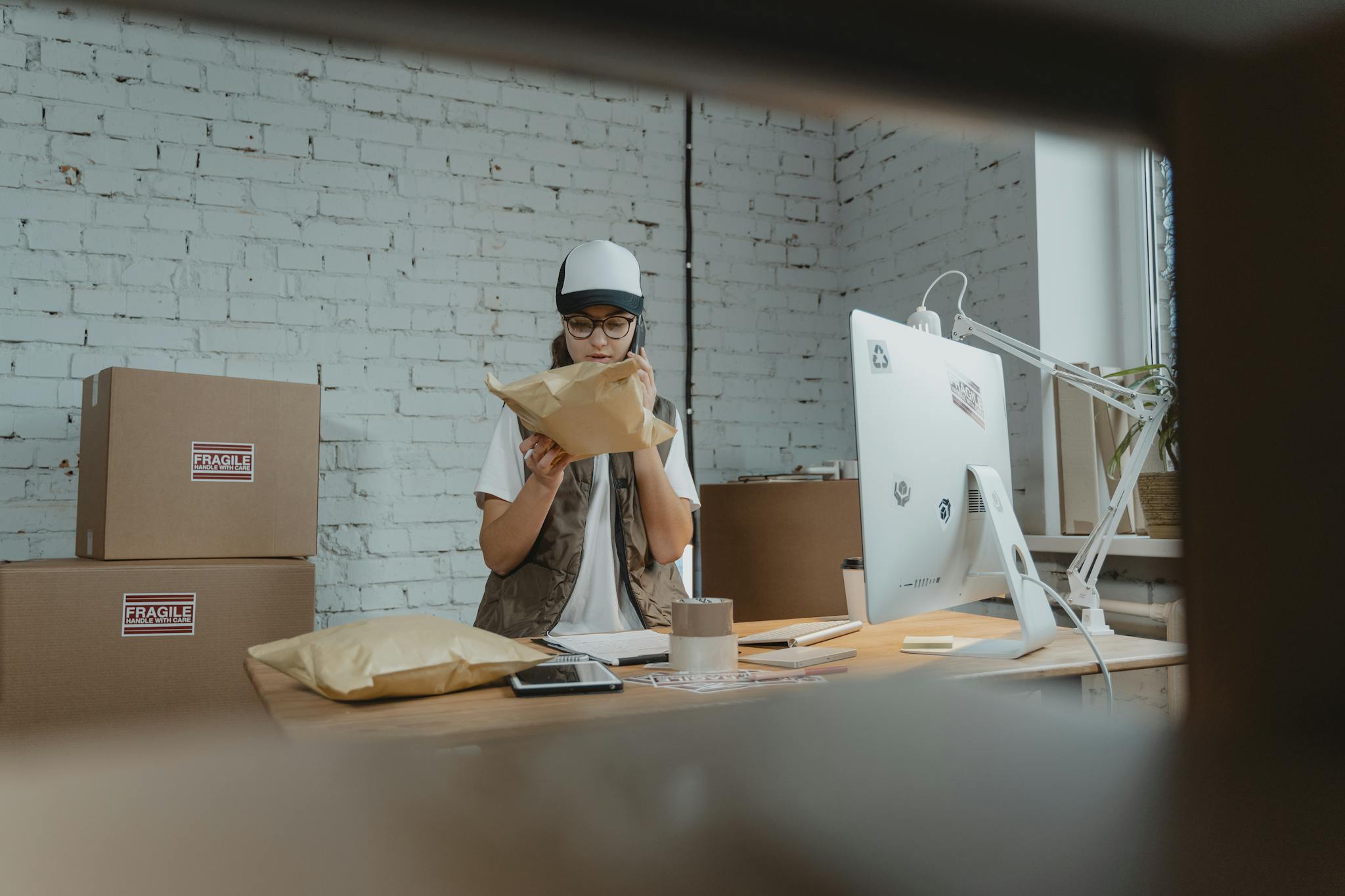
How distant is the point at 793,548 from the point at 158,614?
1.52m

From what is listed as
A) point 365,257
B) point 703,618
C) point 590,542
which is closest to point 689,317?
point 365,257

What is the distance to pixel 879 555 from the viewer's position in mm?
1029

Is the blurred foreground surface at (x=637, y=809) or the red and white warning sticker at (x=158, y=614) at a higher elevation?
the blurred foreground surface at (x=637, y=809)

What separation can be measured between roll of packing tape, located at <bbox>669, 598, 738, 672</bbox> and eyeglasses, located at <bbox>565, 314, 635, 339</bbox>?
2.45 feet

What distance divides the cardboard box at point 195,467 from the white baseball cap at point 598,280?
87cm

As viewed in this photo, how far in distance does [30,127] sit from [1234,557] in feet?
9.56

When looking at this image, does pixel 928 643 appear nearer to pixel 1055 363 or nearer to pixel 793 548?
pixel 1055 363

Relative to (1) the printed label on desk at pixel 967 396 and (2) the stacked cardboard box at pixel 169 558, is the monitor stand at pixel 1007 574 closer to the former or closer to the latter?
(1) the printed label on desk at pixel 967 396

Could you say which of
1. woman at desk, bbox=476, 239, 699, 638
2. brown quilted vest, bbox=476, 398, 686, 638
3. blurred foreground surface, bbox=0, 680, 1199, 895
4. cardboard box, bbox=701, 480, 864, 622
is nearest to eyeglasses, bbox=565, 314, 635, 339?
woman at desk, bbox=476, 239, 699, 638

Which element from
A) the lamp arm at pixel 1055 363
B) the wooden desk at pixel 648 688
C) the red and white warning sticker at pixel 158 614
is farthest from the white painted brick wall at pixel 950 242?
the red and white warning sticker at pixel 158 614

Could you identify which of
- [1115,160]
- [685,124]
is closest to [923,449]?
[1115,160]

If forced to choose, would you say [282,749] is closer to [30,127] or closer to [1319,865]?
[1319,865]

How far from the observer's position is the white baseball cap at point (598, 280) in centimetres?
158

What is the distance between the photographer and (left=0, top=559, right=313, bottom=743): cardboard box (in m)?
1.72
